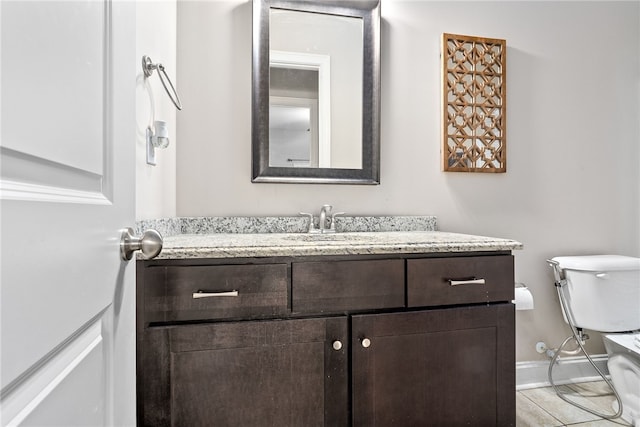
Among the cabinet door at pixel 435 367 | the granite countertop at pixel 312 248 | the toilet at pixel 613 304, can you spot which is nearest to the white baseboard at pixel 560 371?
the toilet at pixel 613 304

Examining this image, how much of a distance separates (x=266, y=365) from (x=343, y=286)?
0.34m

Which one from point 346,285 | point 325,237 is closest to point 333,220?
point 325,237

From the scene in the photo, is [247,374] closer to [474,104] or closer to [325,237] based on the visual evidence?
[325,237]

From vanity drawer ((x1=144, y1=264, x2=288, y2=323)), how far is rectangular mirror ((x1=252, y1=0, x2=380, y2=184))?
2.26ft

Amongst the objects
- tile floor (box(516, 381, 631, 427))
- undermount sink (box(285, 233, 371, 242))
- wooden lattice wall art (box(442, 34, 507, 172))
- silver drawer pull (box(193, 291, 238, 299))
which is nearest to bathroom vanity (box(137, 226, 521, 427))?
silver drawer pull (box(193, 291, 238, 299))

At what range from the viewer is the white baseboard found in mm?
1923

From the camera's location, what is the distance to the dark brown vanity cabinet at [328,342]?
1.02 m

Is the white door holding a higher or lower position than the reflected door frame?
lower

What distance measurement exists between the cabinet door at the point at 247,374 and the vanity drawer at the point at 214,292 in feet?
0.12

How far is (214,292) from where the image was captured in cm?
105

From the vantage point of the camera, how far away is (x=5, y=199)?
30cm

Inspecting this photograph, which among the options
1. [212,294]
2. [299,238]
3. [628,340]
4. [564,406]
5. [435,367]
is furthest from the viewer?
[564,406]

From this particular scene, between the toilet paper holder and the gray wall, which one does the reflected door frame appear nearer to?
the gray wall

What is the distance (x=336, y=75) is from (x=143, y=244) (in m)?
1.43
